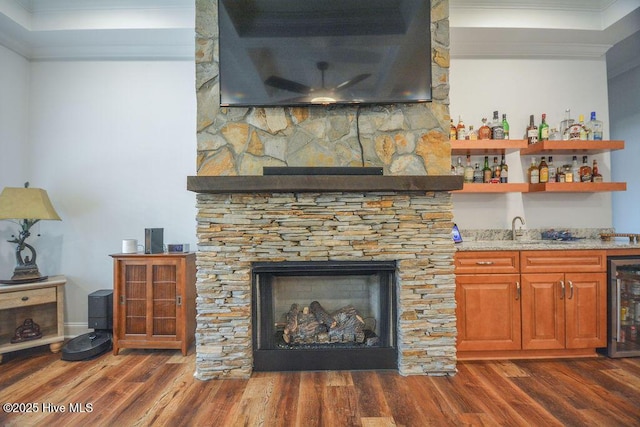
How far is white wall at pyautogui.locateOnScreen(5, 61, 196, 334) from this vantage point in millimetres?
3039

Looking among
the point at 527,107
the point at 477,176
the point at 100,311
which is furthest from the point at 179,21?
the point at 527,107

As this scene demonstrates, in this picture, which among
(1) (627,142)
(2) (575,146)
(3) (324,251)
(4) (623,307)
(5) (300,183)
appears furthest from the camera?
(1) (627,142)

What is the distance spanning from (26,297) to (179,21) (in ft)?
8.51

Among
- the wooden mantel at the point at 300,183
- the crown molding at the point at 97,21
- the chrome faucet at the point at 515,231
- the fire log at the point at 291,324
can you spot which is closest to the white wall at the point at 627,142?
the chrome faucet at the point at 515,231

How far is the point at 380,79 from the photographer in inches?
89.9

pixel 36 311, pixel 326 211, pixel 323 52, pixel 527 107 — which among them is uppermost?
pixel 323 52

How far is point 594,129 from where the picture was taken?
299 cm

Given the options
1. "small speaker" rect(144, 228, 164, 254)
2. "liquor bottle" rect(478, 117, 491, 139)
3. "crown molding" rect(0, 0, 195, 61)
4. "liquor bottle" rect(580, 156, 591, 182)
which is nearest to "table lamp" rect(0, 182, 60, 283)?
"small speaker" rect(144, 228, 164, 254)

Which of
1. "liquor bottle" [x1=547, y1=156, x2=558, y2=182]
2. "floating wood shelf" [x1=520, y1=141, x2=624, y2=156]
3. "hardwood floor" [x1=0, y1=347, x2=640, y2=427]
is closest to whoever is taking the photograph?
"hardwood floor" [x1=0, y1=347, x2=640, y2=427]

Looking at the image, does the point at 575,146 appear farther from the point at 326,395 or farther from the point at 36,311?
the point at 36,311

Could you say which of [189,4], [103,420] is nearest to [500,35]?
[189,4]

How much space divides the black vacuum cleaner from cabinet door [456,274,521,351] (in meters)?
2.88

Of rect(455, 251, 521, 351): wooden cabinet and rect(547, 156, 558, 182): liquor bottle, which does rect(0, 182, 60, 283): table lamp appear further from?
rect(547, 156, 558, 182): liquor bottle

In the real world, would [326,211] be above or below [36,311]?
above
